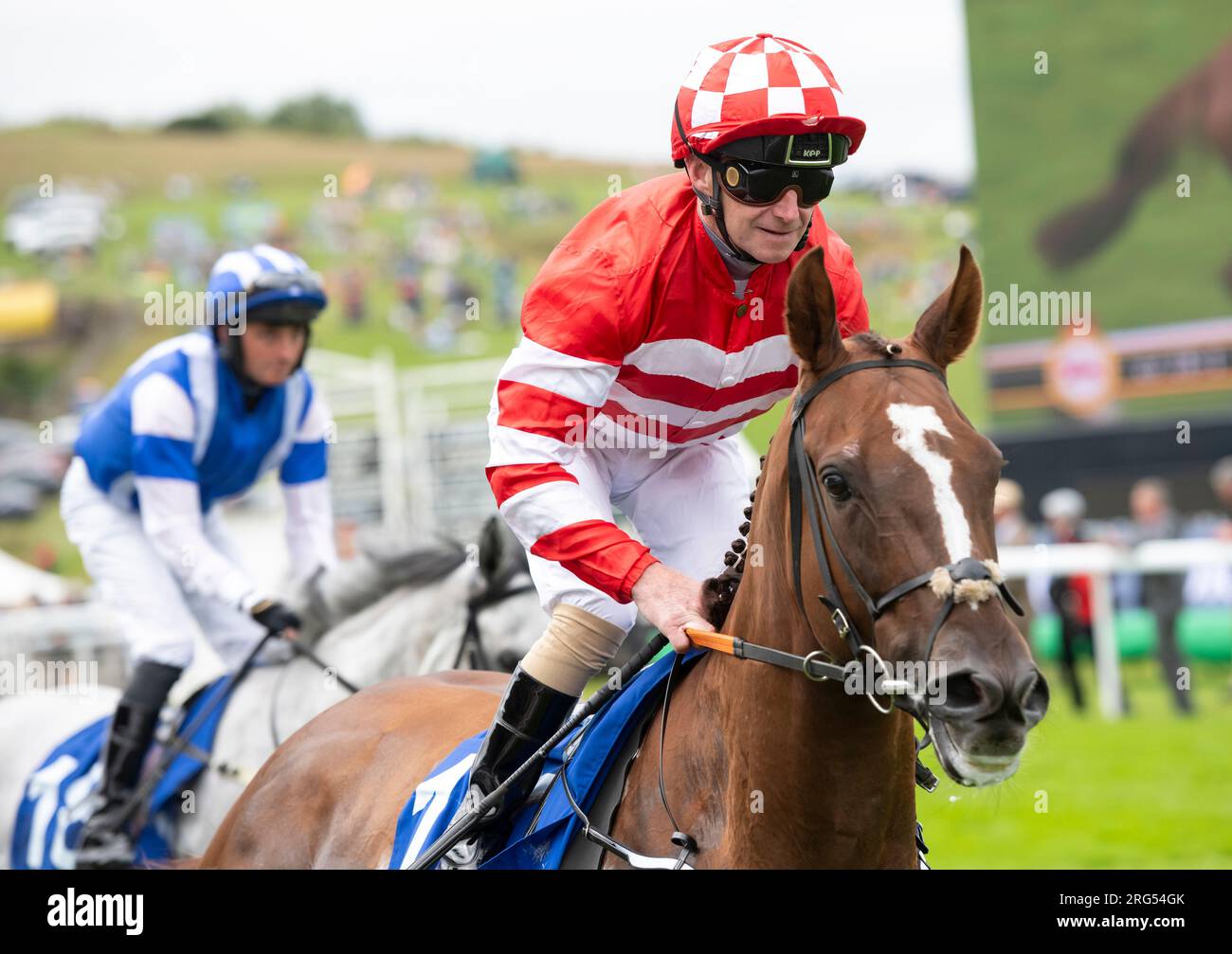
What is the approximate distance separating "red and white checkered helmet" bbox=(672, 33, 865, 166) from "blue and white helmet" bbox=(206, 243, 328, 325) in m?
2.34

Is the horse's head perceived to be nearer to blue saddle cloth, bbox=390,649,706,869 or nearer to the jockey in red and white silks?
the jockey in red and white silks

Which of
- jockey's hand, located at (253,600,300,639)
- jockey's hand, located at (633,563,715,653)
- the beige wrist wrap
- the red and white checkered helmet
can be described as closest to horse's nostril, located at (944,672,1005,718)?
jockey's hand, located at (633,563,715,653)

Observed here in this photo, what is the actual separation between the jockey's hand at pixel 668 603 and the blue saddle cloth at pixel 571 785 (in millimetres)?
175

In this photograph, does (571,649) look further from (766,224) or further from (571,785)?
(766,224)

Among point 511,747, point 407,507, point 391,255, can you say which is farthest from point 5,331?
point 511,747

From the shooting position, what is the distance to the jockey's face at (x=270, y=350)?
4824 mm

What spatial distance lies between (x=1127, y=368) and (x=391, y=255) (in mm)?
21274

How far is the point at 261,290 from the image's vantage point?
187 inches

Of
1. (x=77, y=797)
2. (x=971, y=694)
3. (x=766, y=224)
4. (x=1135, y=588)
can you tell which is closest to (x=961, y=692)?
(x=971, y=694)

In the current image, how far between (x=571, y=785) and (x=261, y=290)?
2.60 meters

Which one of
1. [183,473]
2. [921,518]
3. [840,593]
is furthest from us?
[183,473]

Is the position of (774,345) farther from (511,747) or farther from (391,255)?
(391,255)

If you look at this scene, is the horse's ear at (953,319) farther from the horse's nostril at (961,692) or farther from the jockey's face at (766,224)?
the horse's nostril at (961,692)
